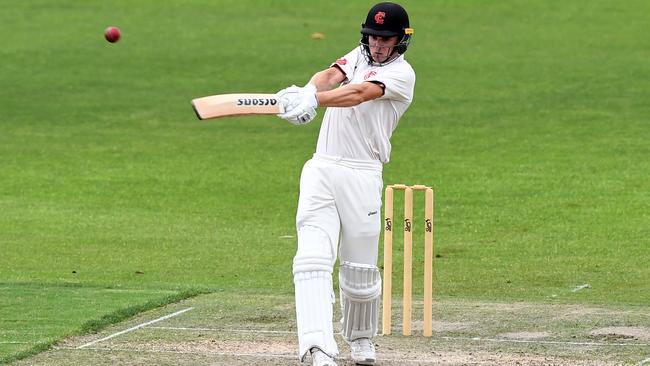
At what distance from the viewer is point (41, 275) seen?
10.7m

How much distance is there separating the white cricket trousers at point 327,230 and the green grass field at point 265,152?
5.08 ft


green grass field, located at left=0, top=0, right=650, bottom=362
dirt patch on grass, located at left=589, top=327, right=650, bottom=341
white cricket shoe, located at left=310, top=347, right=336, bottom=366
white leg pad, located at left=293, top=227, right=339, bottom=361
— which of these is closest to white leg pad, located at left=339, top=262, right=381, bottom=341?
white leg pad, located at left=293, top=227, right=339, bottom=361

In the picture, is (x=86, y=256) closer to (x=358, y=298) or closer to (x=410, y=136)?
(x=358, y=298)

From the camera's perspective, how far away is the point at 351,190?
6742mm

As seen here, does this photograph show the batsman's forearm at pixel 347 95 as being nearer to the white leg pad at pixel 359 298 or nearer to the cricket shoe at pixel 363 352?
the white leg pad at pixel 359 298

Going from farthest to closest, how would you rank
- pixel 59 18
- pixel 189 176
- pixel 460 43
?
pixel 59 18, pixel 460 43, pixel 189 176

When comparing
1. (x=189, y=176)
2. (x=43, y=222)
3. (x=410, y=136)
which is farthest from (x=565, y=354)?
(x=410, y=136)

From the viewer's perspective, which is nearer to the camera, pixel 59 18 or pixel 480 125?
pixel 480 125

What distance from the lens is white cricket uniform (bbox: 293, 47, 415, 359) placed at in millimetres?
6629

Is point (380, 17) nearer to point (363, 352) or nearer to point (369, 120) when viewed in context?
point (369, 120)

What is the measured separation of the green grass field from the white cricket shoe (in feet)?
5.20

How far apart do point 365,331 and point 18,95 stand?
15.4 m

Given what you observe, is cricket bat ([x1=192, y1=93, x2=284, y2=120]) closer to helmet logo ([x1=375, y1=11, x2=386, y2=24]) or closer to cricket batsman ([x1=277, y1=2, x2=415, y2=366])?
cricket batsman ([x1=277, y1=2, x2=415, y2=366])

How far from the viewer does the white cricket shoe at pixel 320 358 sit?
6.45 metres
